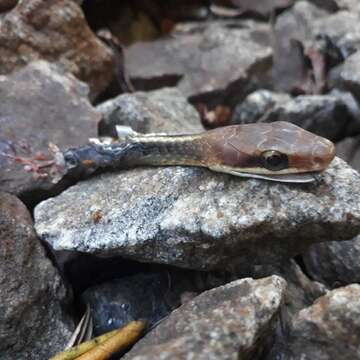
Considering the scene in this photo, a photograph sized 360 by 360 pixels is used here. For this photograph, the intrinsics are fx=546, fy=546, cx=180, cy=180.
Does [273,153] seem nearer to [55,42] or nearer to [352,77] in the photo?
[352,77]

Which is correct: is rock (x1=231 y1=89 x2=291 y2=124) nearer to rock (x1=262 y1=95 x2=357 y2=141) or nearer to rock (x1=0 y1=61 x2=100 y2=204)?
rock (x1=262 y1=95 x2=357 y2=141)

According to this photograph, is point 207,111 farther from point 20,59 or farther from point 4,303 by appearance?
point 4,303

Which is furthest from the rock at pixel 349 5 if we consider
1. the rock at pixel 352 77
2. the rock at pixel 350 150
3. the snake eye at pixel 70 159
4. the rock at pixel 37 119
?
the snake eye at pixel 70 159

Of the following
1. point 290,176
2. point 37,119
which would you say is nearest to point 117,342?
point 290,176

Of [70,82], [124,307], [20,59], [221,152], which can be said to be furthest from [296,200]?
[20,59]

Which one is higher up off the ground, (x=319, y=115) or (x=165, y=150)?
(x=165, y=150)

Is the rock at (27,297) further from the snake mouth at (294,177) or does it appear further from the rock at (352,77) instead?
the rock at (352,77)
